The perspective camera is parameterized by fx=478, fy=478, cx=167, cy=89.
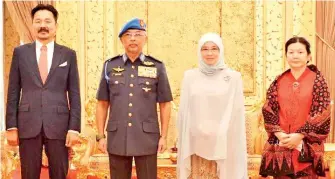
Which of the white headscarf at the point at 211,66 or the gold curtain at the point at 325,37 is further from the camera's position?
the gold curtain at the point at 325,37

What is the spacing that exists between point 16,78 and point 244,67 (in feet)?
10.4

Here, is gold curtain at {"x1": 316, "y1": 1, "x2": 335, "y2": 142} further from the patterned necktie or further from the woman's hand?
the patterned necktie

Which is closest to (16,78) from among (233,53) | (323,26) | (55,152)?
(55,152)

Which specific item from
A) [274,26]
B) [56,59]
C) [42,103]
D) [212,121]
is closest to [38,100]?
[42,103]

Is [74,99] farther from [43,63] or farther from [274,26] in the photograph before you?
[274,26]

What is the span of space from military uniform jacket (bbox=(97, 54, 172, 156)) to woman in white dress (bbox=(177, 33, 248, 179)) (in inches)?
7.6

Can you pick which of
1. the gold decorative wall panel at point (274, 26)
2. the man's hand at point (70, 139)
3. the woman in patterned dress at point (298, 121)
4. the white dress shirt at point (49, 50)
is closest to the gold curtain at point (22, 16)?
the gold decorative wall panel at point (274, 26)

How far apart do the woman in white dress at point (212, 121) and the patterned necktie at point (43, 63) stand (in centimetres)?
86

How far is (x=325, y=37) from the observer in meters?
6.04

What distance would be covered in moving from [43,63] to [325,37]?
4.23 meters

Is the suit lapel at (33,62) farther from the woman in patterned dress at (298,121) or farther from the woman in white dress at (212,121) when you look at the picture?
the woman in patterned dress at (298,121)

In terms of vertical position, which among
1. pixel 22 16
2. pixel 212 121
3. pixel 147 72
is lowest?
pixel 212 121

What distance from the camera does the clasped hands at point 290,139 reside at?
9.25ft

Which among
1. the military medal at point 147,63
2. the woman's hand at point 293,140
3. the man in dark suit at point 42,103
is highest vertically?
the military medal at point 147,63
